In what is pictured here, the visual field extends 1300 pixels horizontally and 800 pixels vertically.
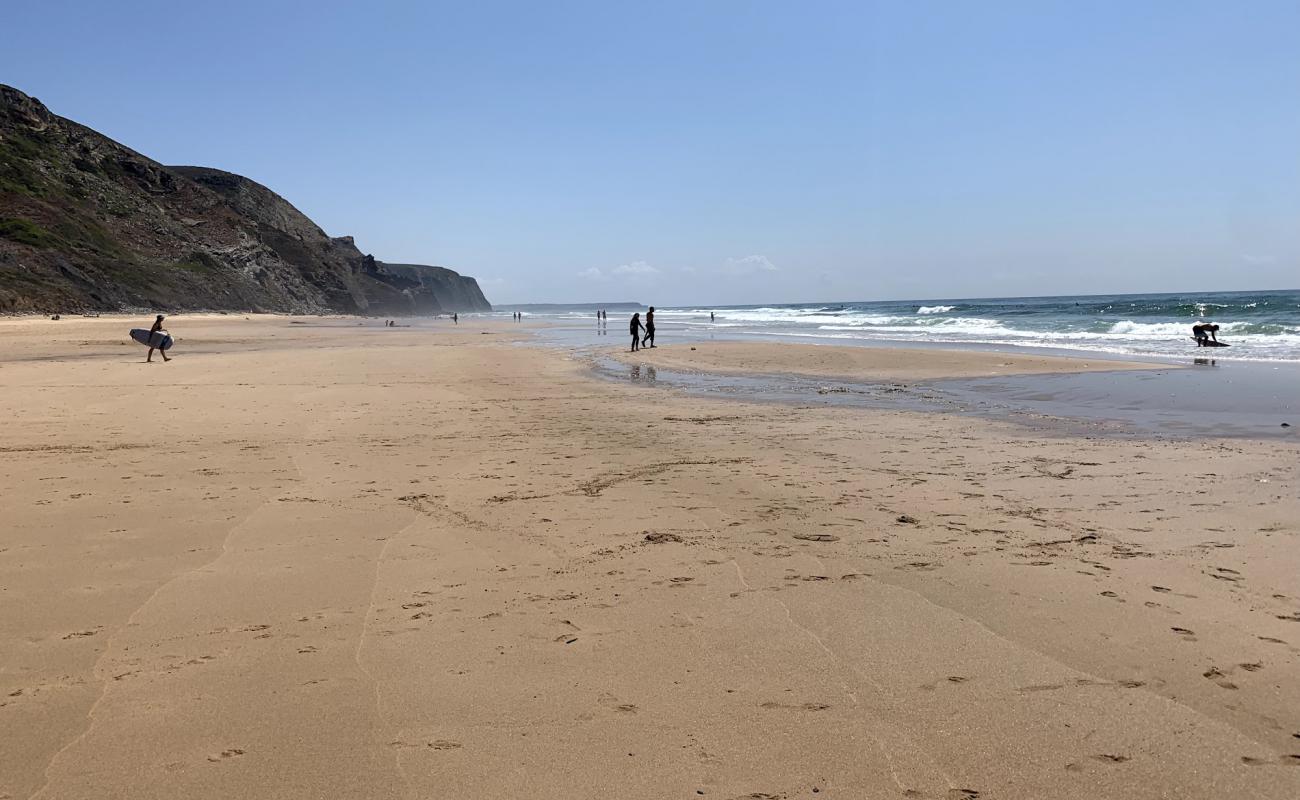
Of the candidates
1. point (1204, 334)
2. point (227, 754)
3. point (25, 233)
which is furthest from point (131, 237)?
point (227, 754)

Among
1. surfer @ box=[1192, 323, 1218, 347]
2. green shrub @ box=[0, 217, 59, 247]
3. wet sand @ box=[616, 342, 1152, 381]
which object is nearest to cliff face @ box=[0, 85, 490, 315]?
green shrub @ box=[0, 217, 59, 247]

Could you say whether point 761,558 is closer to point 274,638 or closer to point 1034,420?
point 274,638

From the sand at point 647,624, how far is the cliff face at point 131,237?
178 ft

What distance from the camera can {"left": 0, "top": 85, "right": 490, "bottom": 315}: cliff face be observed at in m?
56.8

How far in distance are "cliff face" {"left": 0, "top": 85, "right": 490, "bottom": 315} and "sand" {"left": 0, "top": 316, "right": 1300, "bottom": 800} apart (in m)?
54.3

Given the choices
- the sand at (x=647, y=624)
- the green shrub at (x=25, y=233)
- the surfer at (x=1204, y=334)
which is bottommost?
the sand at (x=647, y=624)

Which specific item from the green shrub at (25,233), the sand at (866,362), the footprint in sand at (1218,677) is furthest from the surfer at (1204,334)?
the green shrub at (25,233)

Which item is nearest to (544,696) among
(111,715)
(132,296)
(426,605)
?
(426,605)

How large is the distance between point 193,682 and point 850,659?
3008 mm

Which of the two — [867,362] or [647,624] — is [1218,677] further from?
[867,362]

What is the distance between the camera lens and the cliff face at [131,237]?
56.8 meters

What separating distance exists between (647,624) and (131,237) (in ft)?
279

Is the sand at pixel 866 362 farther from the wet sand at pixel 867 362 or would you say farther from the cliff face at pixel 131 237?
the cliff face at pixel 131 237

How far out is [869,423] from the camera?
41.0ft
